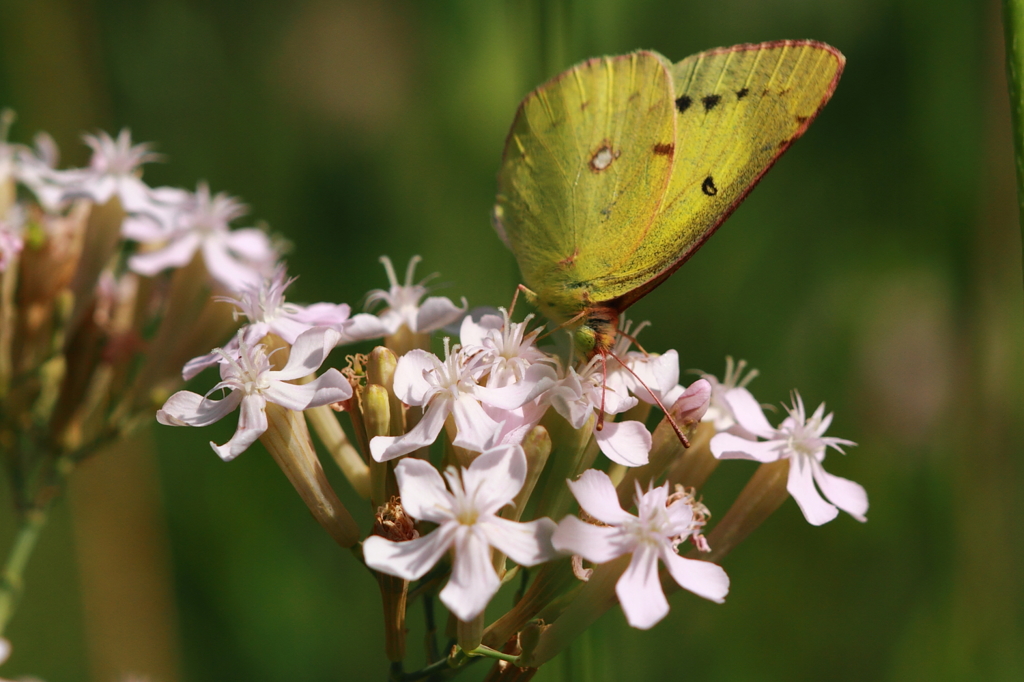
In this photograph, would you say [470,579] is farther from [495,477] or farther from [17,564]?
[17,564]

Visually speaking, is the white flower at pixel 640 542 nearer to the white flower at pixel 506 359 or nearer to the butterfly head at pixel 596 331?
the white flower at pixel 506 359

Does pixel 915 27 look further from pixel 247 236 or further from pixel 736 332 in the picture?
pixel 247 236

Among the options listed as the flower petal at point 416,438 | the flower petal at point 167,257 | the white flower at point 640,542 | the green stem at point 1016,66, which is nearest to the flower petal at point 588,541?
the white flower at point 640,542

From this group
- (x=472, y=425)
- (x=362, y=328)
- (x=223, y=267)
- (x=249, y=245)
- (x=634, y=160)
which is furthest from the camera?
(x=249, y=245)

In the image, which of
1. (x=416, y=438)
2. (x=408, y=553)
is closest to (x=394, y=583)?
(x=408, y=553)

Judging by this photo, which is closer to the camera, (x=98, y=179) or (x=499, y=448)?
(x=499, y=448)

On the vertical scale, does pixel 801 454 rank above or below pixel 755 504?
above

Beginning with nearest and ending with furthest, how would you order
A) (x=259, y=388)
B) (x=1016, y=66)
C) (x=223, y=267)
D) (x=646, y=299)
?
(x=1016, y=66) → (x=259, y=388) → (x=223, y=267) → (x=646, y=299)
